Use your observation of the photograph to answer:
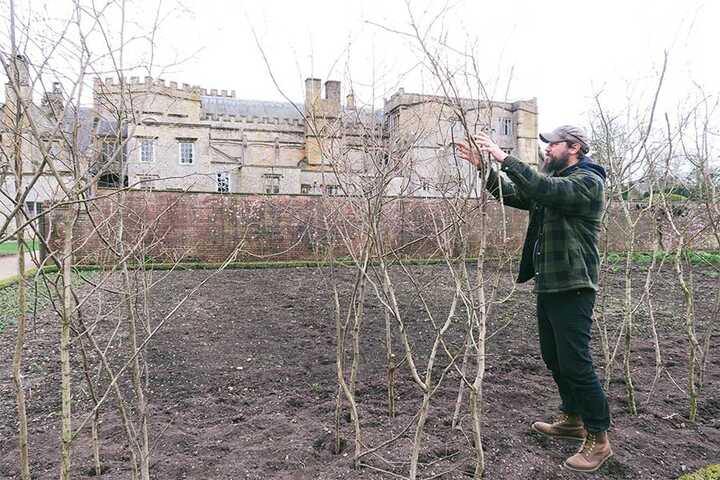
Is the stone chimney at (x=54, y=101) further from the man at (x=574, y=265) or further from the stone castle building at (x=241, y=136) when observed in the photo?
the man at (x=574, y=265)

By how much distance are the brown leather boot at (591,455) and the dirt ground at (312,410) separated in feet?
0.16

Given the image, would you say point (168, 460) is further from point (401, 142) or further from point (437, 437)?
point (401, 142)

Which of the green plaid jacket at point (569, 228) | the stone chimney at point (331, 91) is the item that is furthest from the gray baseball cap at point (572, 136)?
the stone chimney at point (331, 91)

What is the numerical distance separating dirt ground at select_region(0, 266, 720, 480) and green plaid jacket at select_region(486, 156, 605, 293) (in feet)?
3.01

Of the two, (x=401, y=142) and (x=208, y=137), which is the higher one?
(x=208, y=137)

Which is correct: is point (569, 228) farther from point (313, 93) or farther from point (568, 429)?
point (313, 93)

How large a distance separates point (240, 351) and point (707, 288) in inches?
344

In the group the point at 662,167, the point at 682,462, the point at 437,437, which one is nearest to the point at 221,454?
the point at 437,437

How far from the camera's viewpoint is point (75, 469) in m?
2.59

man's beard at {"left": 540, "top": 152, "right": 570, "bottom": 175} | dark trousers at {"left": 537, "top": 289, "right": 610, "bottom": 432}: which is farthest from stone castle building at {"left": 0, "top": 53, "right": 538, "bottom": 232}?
dark trousers at {"left": 537, "top": 289, "right": 610, "bottom": 432}

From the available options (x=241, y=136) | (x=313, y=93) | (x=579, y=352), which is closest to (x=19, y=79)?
(x=313, y=93)

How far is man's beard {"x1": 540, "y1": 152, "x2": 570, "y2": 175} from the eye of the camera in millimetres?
2809

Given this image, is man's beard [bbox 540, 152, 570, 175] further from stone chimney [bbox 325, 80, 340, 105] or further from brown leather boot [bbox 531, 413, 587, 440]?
brown leather boot [bbox 531, 413, 587, 440]

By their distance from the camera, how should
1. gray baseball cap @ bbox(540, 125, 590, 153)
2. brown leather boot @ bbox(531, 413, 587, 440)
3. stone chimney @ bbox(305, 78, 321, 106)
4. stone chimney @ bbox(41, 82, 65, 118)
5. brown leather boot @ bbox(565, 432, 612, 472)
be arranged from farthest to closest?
1. brown leather boot @ bbox(531, 413, 587, 440)
2. gray baseball cap @ bbox(540, 125, 590, 153)
3. brown leather boot @ bbox(565, 432, 612, 472)
4. stone chimney @ bbox(305, 78, 321, 106)
5. stone chimney @ bbox(41, 82, 65, 118)
